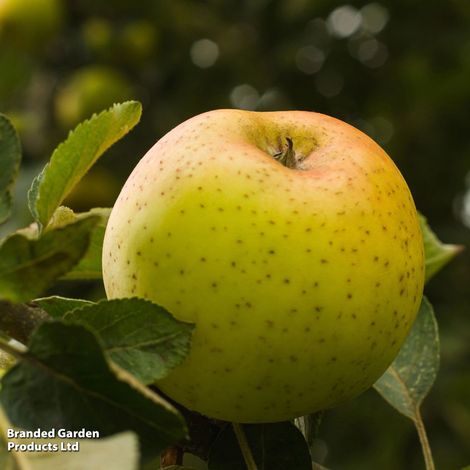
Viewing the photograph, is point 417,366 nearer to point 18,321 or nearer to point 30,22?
point 18,321

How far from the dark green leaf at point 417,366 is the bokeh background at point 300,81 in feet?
4.20

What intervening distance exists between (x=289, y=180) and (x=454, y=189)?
195 cm

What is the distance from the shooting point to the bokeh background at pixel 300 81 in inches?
91.6

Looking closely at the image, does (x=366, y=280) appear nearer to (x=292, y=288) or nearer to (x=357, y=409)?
(x=292, y=288)

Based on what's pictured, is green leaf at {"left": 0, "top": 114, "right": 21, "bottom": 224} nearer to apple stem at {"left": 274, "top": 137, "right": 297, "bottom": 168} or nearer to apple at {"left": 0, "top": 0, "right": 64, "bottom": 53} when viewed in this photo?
apple stem at {"left": 274, "top": 137, "right": 297, "bottom": 168}

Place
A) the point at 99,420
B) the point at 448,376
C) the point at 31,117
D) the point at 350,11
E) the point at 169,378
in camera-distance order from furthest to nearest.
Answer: the point at 31,117 → the point at 350,11 → the point at 448,376 → the point at 169,378 → the point at 99,420

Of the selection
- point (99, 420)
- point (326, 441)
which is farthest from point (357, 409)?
point (99, 420)

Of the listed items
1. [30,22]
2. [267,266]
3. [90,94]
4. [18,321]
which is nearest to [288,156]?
[267,266]

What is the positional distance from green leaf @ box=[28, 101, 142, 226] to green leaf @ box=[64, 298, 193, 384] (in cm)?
12

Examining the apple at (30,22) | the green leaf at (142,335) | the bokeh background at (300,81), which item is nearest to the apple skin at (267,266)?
the green leaf at (142,335)

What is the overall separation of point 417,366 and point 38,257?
51 centimetres

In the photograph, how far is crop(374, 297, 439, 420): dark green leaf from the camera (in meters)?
0.93

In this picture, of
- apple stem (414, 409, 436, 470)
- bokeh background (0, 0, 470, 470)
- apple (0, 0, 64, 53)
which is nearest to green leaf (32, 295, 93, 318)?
apple stem (414, 409, 436, 470)

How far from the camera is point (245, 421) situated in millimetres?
→ 673
